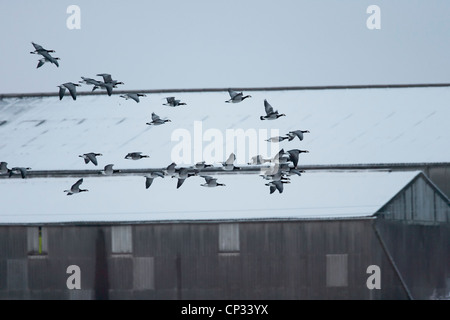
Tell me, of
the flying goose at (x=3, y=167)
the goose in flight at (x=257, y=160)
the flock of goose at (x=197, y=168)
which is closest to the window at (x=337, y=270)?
the flock of goose at (x=197, y=168)

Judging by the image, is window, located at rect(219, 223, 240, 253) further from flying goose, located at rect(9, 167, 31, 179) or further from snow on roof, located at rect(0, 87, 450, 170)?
flying goose, located at rect(9, 167, 31, 179)

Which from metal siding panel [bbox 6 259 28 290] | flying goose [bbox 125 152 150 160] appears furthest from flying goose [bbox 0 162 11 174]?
flying goose [bbox 125 152 150 160]

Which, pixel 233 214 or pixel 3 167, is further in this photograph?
pixel 3 167

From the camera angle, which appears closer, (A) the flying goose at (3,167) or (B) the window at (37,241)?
(B) the window at (37,241)

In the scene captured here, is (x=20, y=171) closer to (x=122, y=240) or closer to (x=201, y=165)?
(x=122, y=240)

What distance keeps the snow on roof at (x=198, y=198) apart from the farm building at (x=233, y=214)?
0.30 feet

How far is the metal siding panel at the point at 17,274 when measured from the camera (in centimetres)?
6412

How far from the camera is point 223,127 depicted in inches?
2832

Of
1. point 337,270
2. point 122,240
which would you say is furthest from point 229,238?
point 337,270

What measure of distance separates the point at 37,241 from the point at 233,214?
9.00m

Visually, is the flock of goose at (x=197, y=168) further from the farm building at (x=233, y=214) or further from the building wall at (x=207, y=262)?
the building wall at (x=207, y=262)

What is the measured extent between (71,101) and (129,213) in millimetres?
13545

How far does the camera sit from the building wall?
6275 centimetres

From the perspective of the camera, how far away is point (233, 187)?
6744 centimetres
